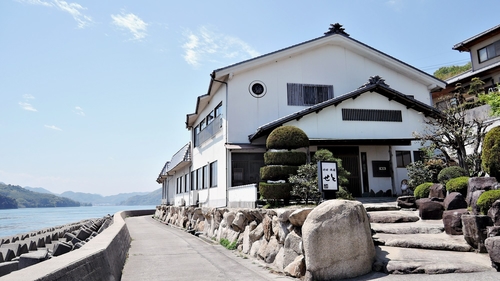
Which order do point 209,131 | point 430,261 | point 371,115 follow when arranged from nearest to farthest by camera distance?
point 430,261 < point 371,115 < point 209,131

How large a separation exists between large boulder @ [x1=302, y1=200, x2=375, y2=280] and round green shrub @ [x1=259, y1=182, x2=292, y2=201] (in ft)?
18.5

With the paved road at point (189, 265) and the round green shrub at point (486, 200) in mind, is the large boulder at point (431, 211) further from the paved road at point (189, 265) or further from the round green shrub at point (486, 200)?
the paved road at point (189, 265)

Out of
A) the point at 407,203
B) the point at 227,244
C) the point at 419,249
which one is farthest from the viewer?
the point at 227,244

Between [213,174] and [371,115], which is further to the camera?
[213,174]

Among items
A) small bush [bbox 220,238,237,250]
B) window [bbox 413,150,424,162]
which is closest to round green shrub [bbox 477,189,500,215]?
small bush [bbox 220,238,237,250]

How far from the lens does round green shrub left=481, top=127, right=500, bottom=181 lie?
32.4 feet

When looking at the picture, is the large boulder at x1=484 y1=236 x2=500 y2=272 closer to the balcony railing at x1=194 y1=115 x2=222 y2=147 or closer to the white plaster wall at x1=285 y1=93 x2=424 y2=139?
the white plaster wall at x1=285 y1=93 x2=424 y2=139

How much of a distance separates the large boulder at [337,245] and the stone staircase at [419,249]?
1.58 ft

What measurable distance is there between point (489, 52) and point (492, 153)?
23.2m

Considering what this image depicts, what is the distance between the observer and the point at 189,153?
2856cm

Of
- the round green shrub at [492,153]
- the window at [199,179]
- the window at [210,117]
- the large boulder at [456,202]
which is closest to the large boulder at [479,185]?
the large boulder at [456,202]

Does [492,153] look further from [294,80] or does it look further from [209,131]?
[209,131]

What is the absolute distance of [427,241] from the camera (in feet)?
27.7

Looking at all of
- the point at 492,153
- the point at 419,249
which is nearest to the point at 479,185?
the point at 492,153
